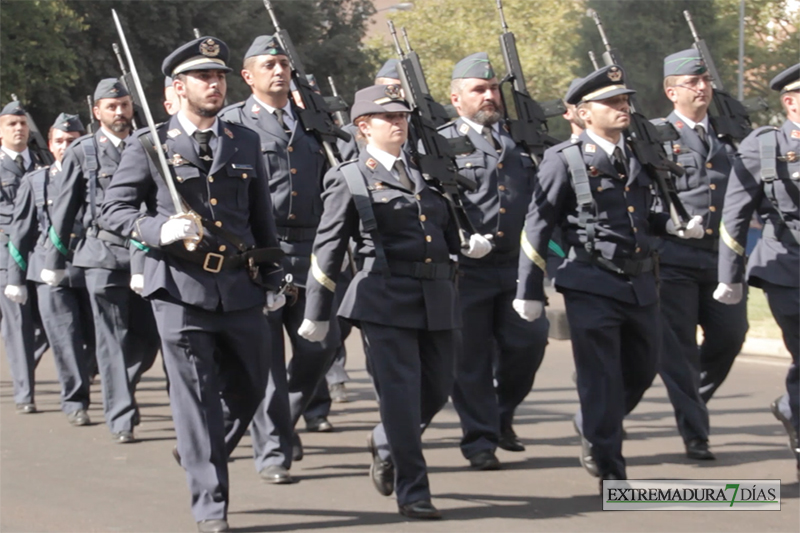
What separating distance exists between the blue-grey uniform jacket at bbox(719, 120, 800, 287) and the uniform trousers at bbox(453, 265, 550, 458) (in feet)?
3.97

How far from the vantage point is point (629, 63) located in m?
39.8

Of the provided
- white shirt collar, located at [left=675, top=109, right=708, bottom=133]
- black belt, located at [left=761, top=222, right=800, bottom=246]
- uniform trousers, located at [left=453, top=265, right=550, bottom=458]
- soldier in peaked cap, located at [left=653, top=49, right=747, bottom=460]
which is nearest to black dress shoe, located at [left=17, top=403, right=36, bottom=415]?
uniform trousers, located at [left=453, top=265, right=550, bottom=458]

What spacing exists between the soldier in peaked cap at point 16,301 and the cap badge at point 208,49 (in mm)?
4309

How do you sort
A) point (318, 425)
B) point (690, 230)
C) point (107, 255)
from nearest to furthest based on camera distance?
point (690, 230), point (107, 255), point (318, 425)

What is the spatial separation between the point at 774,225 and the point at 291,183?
2758mm

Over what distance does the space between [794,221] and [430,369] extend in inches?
85.9

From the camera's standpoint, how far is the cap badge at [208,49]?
22.5ft

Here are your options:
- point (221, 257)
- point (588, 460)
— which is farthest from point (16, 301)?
point (588, 460)

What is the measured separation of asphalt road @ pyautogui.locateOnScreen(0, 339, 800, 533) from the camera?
22.6 ft

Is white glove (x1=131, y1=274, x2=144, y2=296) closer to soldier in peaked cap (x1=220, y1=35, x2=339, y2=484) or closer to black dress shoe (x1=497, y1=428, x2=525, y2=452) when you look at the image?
soldier in peaked cap (x1=220, y1=35, x2=339, y2=484)

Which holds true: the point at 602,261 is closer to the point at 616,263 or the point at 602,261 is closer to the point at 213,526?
the point at 616,263

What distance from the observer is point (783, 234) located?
25.7 feet

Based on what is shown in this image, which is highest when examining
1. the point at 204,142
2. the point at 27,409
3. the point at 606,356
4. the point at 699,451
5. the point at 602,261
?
the point at 204,142

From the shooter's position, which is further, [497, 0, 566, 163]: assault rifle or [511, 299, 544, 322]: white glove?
[497, 0, 566, 163]: assault rifle
